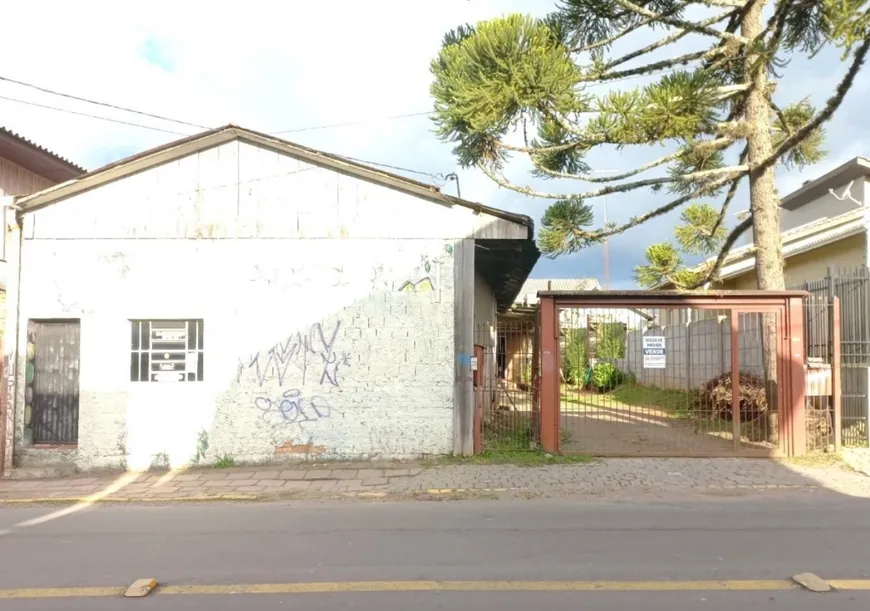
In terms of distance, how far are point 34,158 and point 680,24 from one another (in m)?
11.1

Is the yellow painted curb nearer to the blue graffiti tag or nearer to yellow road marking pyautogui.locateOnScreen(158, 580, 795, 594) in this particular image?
the blue graffiti tag

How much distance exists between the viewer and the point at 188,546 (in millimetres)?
5809

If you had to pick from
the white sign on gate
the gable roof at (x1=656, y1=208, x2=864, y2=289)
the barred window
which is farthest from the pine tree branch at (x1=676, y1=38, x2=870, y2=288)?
the barred window

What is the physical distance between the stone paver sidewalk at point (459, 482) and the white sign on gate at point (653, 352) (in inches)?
55.9

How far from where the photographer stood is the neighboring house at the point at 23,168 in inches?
441

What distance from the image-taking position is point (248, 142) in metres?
→ 9.77

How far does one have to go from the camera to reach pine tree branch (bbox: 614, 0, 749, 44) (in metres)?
10.5

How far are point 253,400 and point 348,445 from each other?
1.48 meters

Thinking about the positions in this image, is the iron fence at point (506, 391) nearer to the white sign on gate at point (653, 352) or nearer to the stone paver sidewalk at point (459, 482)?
the stone paver sidewalk at point (459, 482)

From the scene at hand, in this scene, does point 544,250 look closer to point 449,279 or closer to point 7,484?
point 449,279

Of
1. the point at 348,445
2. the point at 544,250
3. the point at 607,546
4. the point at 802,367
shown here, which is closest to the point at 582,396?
the point at 544,250

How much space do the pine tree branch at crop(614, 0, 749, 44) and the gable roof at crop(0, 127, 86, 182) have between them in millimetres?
9800

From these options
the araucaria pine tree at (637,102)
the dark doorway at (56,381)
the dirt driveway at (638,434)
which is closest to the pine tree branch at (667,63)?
the araucaria pine tree at (637,102)

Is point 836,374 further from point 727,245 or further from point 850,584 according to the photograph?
point 850,584
